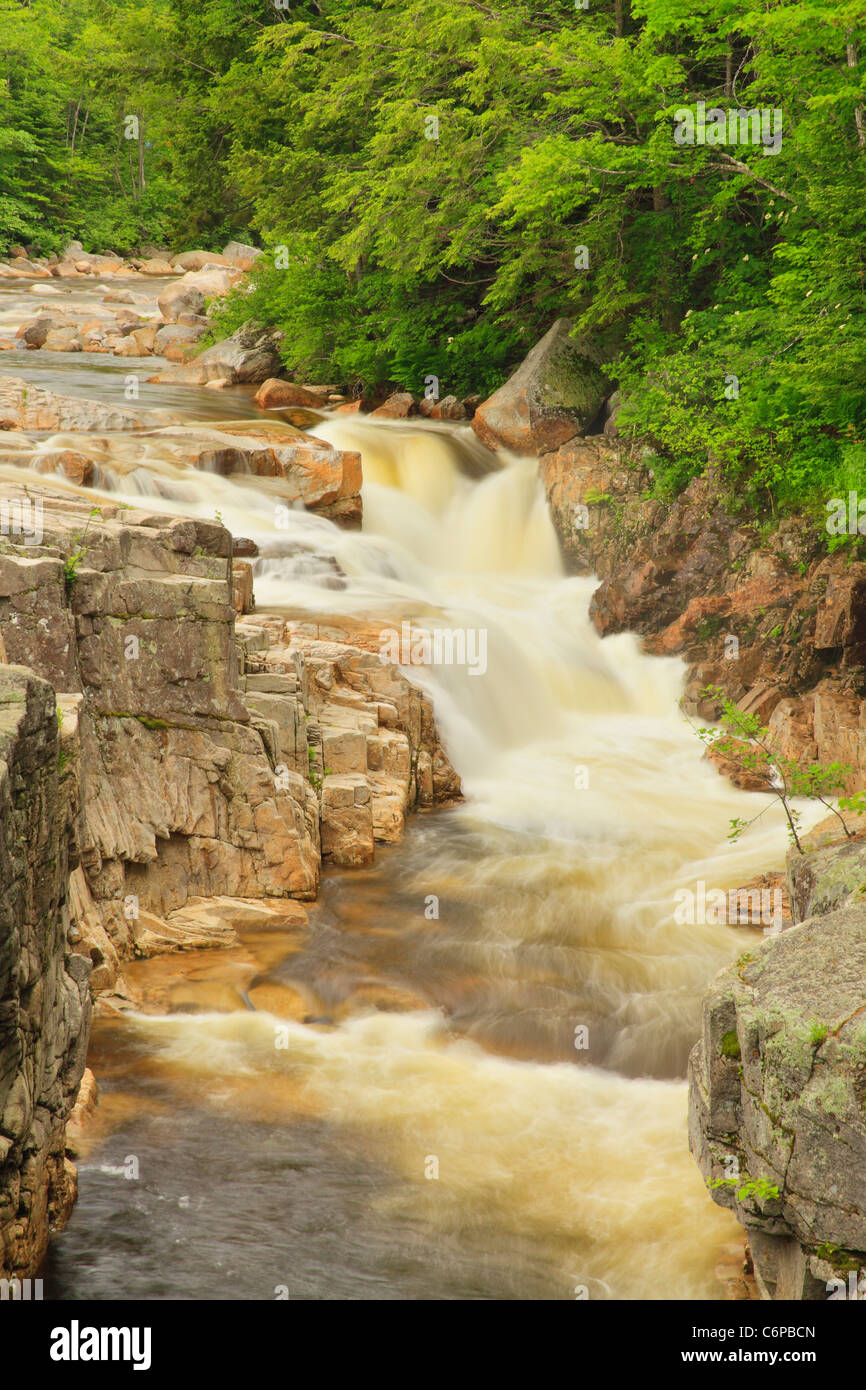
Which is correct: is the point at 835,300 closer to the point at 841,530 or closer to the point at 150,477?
the point at 841,530

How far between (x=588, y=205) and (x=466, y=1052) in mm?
17655

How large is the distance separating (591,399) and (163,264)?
25831 millimetres

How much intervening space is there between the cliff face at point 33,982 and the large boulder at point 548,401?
15.5 m

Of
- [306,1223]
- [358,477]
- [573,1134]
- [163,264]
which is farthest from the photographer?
[163,264]

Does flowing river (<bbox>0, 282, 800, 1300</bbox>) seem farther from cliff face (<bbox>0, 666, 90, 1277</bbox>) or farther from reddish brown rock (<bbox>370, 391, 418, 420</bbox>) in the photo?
reddish brown rock (<bbox>370, 391, 418, 420</bbox>)

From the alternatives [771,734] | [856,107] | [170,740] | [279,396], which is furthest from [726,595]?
[279,396]

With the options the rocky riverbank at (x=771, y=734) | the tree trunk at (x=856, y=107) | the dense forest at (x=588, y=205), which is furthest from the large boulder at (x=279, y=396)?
the tree trunk at (x=856, y=107)

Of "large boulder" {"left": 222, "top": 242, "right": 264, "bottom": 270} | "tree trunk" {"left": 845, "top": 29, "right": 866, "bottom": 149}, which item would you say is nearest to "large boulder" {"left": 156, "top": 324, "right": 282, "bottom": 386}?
"large boulder" {"left": 222, "top": 242, "right": 264, "bottom": 270}

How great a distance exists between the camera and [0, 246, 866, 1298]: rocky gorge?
480 centimetres

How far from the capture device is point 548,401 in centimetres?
2022

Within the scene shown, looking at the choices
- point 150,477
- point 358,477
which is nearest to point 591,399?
point 358,477

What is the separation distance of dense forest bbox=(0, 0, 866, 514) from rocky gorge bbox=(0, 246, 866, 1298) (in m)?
1.23

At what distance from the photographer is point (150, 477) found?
53.2ft

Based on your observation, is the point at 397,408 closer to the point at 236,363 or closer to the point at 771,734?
the point at 236,363
